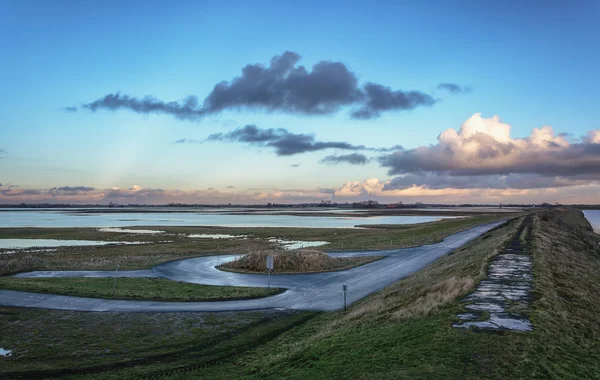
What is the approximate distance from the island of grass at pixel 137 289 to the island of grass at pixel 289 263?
8.50 metres

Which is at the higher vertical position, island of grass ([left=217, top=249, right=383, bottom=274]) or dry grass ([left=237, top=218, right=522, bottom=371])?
dry grass ([left=237, top=218, right=522, bottom=371])

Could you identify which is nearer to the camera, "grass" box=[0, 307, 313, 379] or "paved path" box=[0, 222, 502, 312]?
"grass" box=[0, 307, 313, 379]

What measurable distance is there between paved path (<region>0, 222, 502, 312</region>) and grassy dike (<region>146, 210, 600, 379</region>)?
535 cm

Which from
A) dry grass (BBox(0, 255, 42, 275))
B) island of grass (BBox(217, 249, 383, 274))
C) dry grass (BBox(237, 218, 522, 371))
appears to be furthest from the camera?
island of grass (BBox(217, 249, 383, 274))

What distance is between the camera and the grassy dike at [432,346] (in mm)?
10477

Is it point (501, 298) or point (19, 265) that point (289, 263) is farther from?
point (19, 265)

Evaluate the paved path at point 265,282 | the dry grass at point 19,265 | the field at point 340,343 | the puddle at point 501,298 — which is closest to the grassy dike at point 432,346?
the field at point 340,343

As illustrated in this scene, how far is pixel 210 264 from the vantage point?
135 feet

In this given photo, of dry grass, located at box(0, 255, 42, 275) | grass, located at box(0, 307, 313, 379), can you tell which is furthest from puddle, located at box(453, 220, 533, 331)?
dry grass, located at box(0, 255, 42, 275)

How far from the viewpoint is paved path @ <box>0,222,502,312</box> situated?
23.2 meters

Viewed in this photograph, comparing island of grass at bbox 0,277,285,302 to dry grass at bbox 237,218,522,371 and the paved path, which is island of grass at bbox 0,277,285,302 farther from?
dry grass at bbox 237,218,522,371

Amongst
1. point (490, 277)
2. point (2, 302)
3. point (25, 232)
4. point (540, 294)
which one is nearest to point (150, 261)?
point (2, 302)

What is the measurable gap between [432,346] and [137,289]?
856 inches

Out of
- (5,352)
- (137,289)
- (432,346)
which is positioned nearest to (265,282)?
(137,289)
